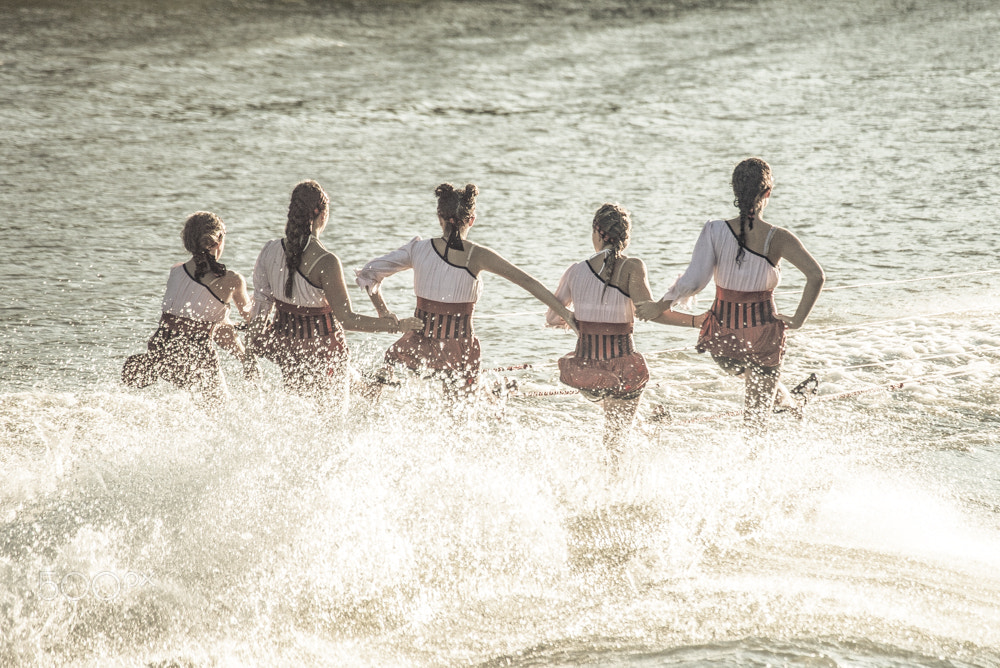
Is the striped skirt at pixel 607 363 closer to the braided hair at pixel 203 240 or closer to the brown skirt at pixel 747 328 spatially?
the brown skirt at pixel 747 328

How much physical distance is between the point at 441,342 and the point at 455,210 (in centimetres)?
65

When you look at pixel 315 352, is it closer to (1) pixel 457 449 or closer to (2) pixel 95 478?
(1) pixel 457 449

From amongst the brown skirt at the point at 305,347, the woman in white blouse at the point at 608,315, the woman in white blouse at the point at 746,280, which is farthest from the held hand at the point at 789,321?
the brown skirt at the point at 305,347

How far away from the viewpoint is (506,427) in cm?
602

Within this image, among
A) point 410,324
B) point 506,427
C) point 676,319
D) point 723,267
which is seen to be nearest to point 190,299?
point 410,324

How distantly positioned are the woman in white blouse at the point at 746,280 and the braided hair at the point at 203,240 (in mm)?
2100

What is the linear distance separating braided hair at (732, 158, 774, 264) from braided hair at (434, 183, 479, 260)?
4.10 feet

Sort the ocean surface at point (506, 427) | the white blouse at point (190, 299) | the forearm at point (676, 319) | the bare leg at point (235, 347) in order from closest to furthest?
the ocean surface at point (506, 427) → the forearm at point (676, 319) → the white blouse at point (190, 299) → the bare leg at point (235, 347)

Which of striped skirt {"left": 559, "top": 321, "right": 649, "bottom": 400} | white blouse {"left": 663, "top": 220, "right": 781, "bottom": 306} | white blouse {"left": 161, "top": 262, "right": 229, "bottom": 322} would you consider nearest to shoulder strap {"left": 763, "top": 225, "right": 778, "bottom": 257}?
white blouse {"left": 663, "top": 220, "right": 781, "bottom": 306}

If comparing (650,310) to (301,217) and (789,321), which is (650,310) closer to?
(789,321)

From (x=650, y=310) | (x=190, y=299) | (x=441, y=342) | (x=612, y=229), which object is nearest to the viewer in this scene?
(x=612, y=229)

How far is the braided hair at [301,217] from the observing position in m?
5.20

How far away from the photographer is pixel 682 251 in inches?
387

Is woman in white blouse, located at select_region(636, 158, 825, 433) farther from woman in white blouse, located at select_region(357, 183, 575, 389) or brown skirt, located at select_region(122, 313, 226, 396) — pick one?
brown skirt, located at select_region(122, 313, 226, 396)
